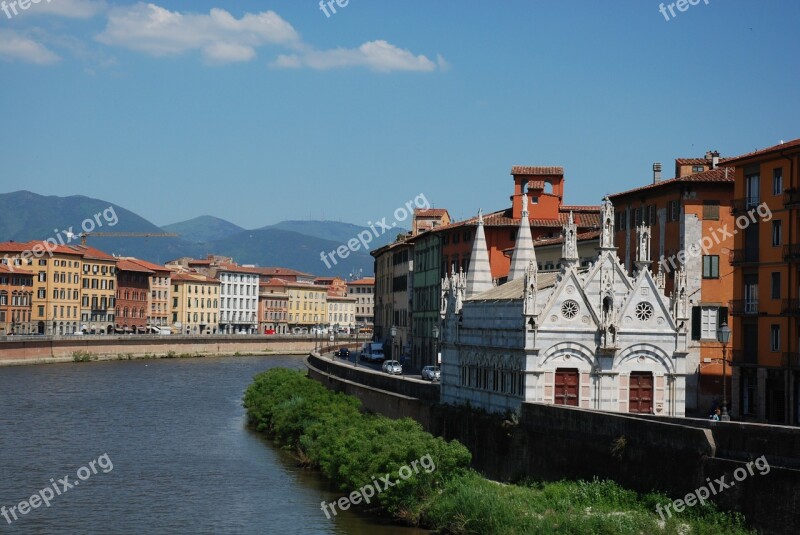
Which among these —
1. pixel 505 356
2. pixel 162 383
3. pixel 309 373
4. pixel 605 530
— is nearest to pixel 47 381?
pixel 162 383

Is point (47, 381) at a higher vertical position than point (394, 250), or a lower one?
lower

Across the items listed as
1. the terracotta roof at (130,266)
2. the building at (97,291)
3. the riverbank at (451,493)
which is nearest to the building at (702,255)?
the riverbank at (451,493)

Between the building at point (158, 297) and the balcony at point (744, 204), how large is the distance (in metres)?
139

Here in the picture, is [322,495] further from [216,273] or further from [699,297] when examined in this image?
[216,273]

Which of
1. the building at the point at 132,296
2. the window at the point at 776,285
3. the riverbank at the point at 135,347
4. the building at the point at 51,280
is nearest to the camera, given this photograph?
the window at the point at 776,285

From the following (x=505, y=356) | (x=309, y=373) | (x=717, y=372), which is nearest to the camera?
(x=505, y=356)

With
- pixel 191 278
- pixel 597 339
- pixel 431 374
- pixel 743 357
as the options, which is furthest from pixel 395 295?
pixel 191 278

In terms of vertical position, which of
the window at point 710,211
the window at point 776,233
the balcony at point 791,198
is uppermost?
the window at point 710,211

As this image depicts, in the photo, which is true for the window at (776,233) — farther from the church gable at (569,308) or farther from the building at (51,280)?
the building at (51,280)

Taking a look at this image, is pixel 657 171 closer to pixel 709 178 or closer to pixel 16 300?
pixel 709 178

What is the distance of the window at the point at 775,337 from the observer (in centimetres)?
4356

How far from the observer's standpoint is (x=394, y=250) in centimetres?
11306

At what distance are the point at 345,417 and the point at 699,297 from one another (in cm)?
1446

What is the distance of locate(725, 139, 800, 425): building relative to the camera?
42375 mm
